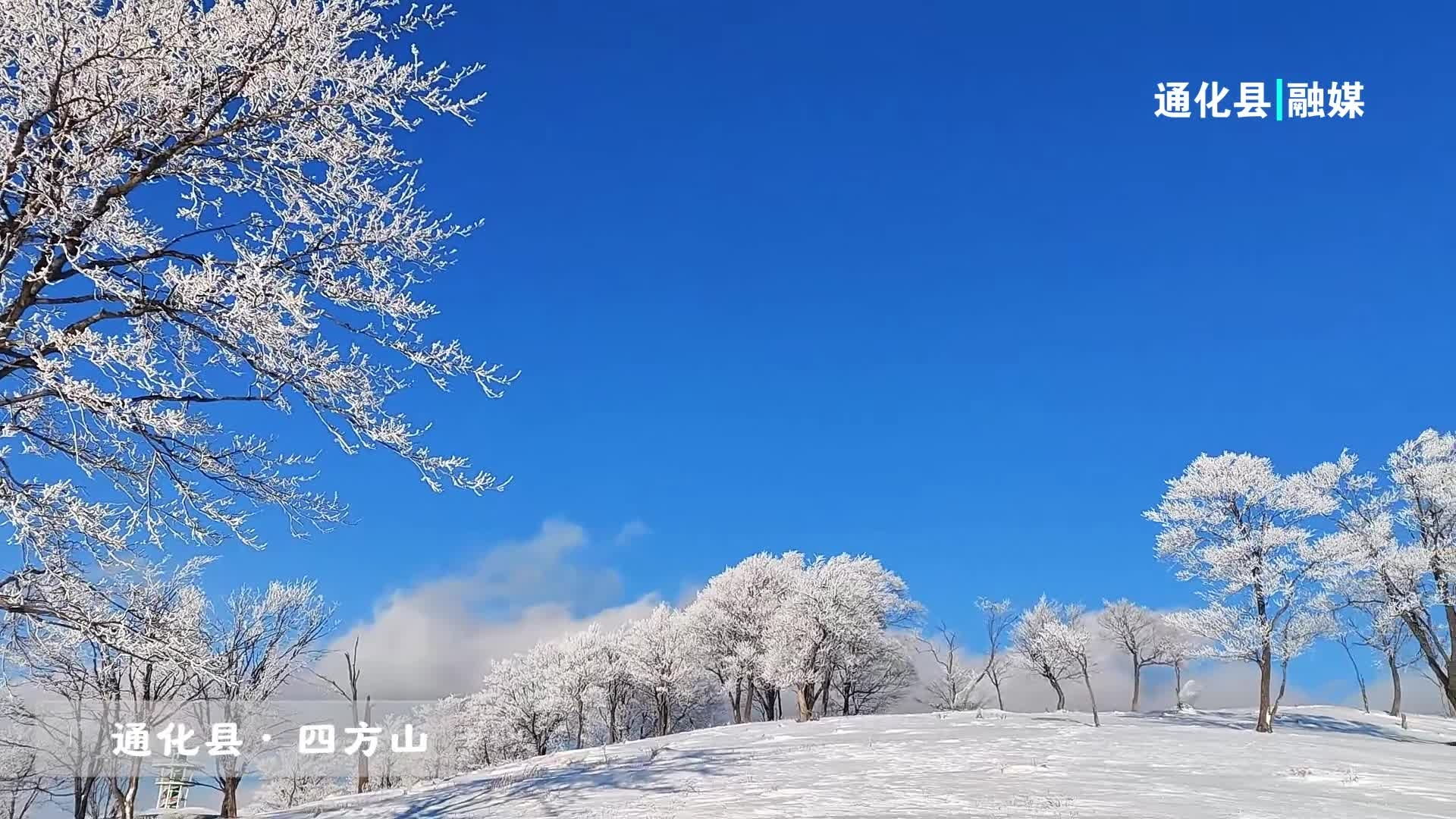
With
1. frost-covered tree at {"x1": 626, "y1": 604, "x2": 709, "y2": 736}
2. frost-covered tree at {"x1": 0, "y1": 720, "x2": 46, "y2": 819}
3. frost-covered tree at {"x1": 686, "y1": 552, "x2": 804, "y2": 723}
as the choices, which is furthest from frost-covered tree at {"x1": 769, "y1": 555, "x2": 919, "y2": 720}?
frost-covered tree at {"x1": 0, "y1": 720, "x2": 46, "y2": 819}

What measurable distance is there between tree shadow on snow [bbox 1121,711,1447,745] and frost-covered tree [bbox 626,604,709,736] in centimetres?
2637

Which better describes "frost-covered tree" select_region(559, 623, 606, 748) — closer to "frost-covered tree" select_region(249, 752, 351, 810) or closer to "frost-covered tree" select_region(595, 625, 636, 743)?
"frost-covered tree" select_region(595, 625, 636, 743)

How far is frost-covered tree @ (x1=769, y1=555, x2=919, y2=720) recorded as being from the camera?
150ft

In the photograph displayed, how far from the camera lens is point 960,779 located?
14578mm

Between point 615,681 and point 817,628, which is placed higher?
point 817,628

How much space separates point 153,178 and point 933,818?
10725 millimetres

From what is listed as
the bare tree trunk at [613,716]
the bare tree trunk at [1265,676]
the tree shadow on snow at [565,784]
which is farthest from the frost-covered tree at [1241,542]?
the bare tree trunk at [613,716]

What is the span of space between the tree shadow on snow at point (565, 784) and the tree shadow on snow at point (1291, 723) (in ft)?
72.6

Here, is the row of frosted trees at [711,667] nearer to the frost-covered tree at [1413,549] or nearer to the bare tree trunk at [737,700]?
the bare tree trunk at [737,700]

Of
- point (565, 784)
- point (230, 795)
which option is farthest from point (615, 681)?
point (565, 784)

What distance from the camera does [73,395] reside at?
22.3ft

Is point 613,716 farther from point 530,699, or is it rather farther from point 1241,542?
point 1241,542

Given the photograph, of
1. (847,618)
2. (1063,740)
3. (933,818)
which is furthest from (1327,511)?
(933,818)

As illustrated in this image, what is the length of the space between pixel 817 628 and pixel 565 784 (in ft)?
105
